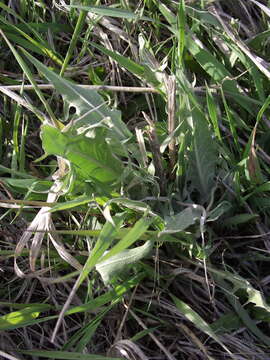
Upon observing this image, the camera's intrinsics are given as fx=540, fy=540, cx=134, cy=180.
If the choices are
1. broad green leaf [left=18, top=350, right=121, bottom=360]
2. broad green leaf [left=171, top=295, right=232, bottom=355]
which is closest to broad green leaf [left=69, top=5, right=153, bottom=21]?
broad green leaf [left=171, top=295, right=232, bottom=355]

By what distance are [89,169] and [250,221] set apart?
0.39 m

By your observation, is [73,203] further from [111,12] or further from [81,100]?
[111,12]

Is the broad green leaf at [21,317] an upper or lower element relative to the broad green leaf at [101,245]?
lower

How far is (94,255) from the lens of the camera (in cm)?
92

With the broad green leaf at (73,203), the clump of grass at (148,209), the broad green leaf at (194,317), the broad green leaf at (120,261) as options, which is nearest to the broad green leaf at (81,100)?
the clump of grass at (148,209)

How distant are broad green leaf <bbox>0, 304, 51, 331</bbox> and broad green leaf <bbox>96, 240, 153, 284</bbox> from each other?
20cm

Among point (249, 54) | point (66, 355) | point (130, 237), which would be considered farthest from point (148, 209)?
point (249, 54)

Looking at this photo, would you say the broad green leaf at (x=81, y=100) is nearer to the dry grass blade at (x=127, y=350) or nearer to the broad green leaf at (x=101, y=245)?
the broad green leaf at (x=101, y=245)

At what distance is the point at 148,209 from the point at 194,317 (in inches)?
9.9

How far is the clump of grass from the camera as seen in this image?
1.05 metres

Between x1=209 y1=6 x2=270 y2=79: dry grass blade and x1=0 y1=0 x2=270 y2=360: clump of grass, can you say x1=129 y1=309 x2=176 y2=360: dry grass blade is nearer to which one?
x1=0 y1=0 x2=270 y2=360: clump of grass

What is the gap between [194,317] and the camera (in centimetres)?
108

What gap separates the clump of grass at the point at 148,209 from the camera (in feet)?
3.44

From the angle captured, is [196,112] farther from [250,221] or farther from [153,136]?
[250,221]
